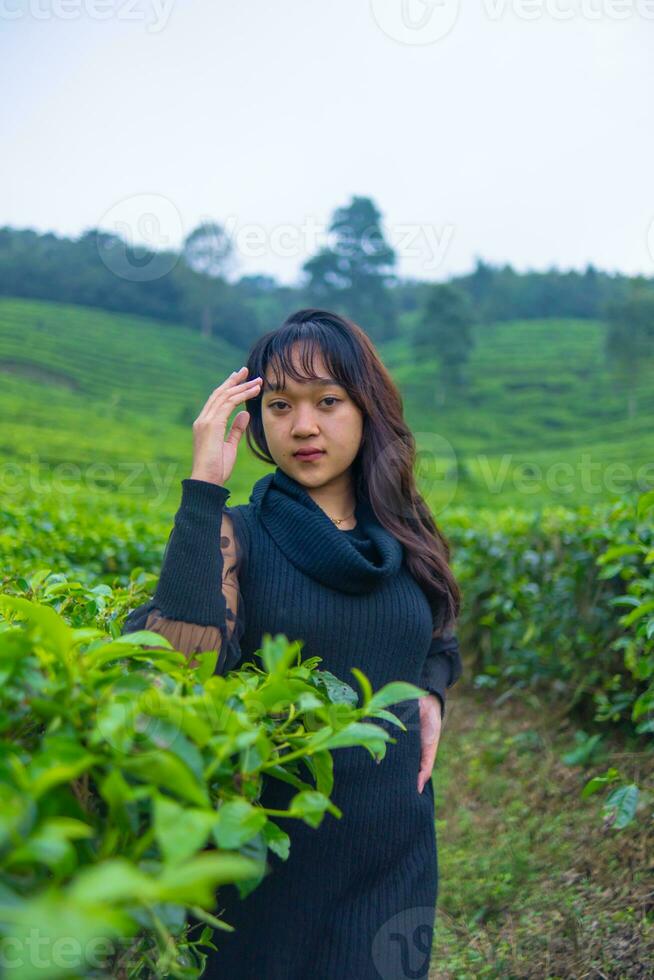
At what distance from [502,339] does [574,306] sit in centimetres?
656

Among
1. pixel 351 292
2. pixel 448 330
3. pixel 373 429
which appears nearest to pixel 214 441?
pixel 373 429

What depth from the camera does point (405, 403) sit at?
17.4 meters

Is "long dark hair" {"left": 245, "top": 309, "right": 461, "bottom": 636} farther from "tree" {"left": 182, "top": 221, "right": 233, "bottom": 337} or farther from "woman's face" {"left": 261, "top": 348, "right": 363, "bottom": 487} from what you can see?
"tree" {"left": 182, "top": 221, "right": 233, "bottom": 337}

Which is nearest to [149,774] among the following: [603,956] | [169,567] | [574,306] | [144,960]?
[144,960]

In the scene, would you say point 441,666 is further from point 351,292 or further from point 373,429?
point 351,292

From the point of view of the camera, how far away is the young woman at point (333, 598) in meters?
1.33

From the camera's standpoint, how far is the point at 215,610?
3.82 ft

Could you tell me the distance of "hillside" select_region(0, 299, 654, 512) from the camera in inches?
716

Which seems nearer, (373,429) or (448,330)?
A: (373,429)

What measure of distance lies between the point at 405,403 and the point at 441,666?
52.1 feet

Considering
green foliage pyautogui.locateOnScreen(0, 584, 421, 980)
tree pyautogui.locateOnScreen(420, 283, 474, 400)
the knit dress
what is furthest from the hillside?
green foliage pyautogui.locateOnScreen(0, 584, 421, 980)

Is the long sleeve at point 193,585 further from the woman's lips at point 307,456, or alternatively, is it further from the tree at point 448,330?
Answer: the tree at point 448,330

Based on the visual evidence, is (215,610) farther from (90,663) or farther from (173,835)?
(173,835)

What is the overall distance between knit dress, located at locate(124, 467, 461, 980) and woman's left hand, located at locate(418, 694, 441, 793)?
0.02m
